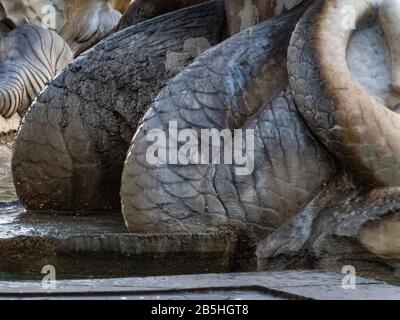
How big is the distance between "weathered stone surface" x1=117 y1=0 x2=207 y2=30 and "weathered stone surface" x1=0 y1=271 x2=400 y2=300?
2.20 metres

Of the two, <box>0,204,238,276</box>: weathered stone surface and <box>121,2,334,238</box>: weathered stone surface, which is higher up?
<box>121,2,334,238</box>: weathered stone surface

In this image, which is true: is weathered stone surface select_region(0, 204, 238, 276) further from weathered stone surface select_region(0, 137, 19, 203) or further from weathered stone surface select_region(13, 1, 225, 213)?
weathered stone surface select_region(0, 137, 19, 203)

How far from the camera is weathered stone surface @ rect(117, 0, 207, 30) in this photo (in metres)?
4.57

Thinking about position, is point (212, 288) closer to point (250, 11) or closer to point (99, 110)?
point (250, 11)

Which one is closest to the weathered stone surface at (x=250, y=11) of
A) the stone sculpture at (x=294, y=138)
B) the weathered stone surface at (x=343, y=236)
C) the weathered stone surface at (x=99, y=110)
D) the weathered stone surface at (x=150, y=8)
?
the stone sculpture at (x=294, y=138)

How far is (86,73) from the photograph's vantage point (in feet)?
13.6

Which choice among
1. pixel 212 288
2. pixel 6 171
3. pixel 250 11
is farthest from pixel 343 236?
pixel 6 171

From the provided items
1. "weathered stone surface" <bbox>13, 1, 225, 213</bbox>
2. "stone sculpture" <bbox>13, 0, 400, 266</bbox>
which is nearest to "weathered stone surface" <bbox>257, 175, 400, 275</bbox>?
"stone sculpture" <bbox>13, 0, 400, 266</bbox>

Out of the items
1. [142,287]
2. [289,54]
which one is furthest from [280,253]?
[142,287]

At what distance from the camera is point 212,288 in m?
2.31

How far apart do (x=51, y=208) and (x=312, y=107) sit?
139 cm

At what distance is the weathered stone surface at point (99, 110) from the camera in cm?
404
